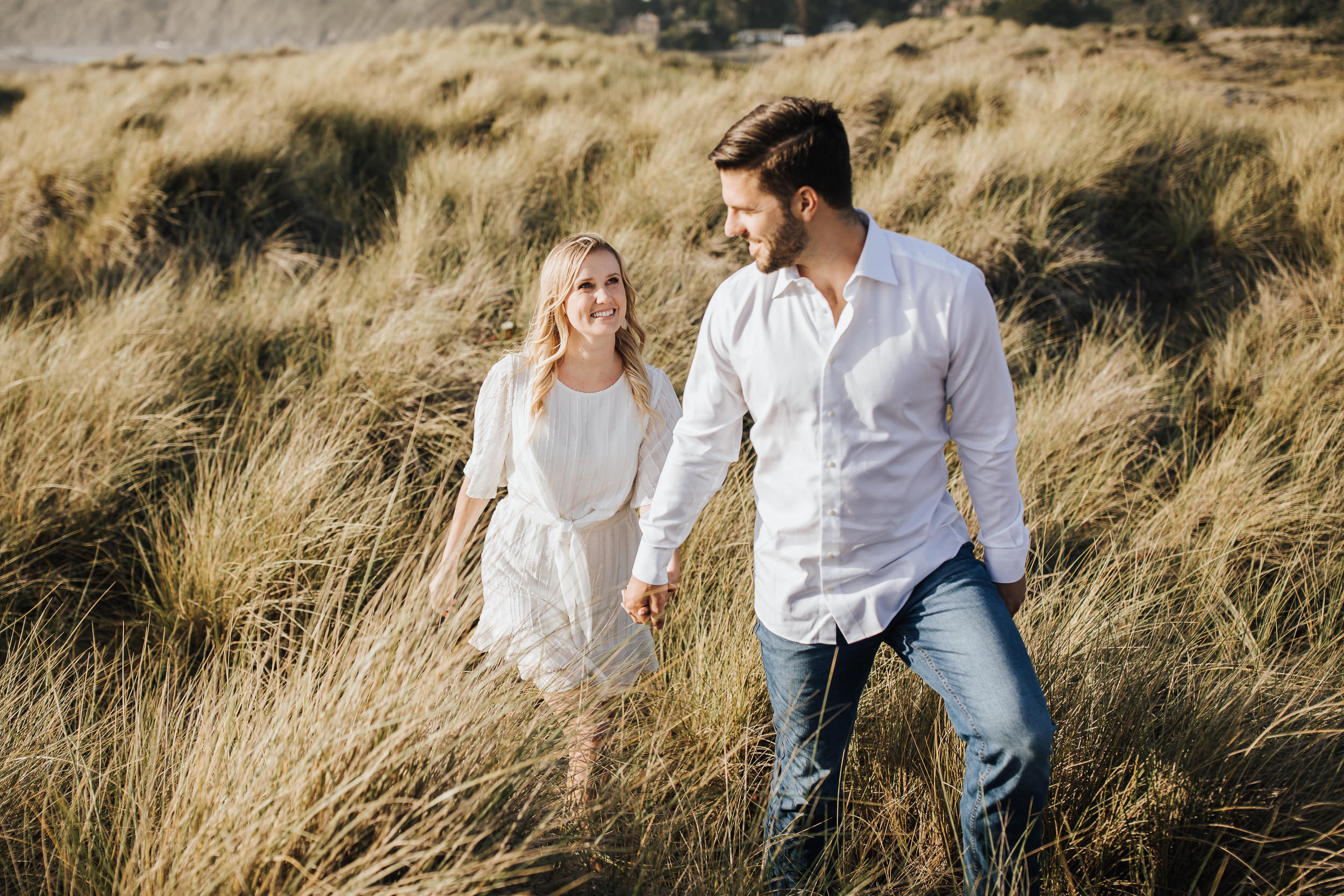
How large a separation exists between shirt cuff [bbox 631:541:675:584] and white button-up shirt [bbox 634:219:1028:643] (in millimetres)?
273

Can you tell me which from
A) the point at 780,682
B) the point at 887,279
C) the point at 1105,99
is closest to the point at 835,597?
the point at 780,682

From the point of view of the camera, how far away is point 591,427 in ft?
7.81

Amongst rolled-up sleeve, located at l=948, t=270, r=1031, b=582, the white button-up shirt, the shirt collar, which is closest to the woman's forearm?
the white button-up shirt

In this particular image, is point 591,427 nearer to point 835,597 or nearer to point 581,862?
point 835,597

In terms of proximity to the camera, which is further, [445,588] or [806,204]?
[445,588]

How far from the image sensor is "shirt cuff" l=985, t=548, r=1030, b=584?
1749 mm

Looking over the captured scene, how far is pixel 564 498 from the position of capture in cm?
239

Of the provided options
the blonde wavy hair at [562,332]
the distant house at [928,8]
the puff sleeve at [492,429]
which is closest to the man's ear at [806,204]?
the blonde wavy hair at [562,332]

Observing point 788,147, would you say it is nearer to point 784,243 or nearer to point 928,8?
point 784,243

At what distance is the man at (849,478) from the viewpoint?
1.65 meters

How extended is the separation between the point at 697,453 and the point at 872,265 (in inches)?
23.9

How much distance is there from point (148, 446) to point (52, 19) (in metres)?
90.9

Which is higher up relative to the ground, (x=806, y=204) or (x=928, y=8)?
(x=928, y=8)

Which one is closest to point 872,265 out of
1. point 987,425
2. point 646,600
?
point 987,425
